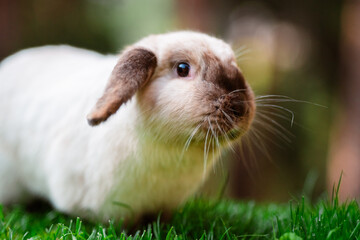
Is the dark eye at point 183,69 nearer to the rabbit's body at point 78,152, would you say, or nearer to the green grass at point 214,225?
the rabbit's body at point 78,152

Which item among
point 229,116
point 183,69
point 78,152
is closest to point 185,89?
point 183,69

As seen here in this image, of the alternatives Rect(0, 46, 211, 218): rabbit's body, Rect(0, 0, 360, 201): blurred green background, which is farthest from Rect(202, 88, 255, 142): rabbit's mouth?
Rect(0, 0, 360, 201): blurred green background

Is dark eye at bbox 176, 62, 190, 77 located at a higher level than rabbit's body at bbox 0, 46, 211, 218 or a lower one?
higher

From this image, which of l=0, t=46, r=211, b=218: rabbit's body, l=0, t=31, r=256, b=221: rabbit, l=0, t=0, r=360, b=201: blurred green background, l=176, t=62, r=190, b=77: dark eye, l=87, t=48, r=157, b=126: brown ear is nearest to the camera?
l=87, t=48, r=157, b=126: brown ear

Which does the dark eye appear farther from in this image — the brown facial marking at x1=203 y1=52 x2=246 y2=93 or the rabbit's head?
the brown facial marking at x1=203 y1=52 x2=246 y2=93

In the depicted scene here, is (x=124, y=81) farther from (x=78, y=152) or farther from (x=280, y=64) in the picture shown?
(x=280, y=64)

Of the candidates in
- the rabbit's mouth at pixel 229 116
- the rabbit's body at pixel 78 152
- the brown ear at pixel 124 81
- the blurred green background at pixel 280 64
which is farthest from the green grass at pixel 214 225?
the blurred green background at pixel 280 64

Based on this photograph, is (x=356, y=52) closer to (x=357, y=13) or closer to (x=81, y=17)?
(x=357, y=13)
